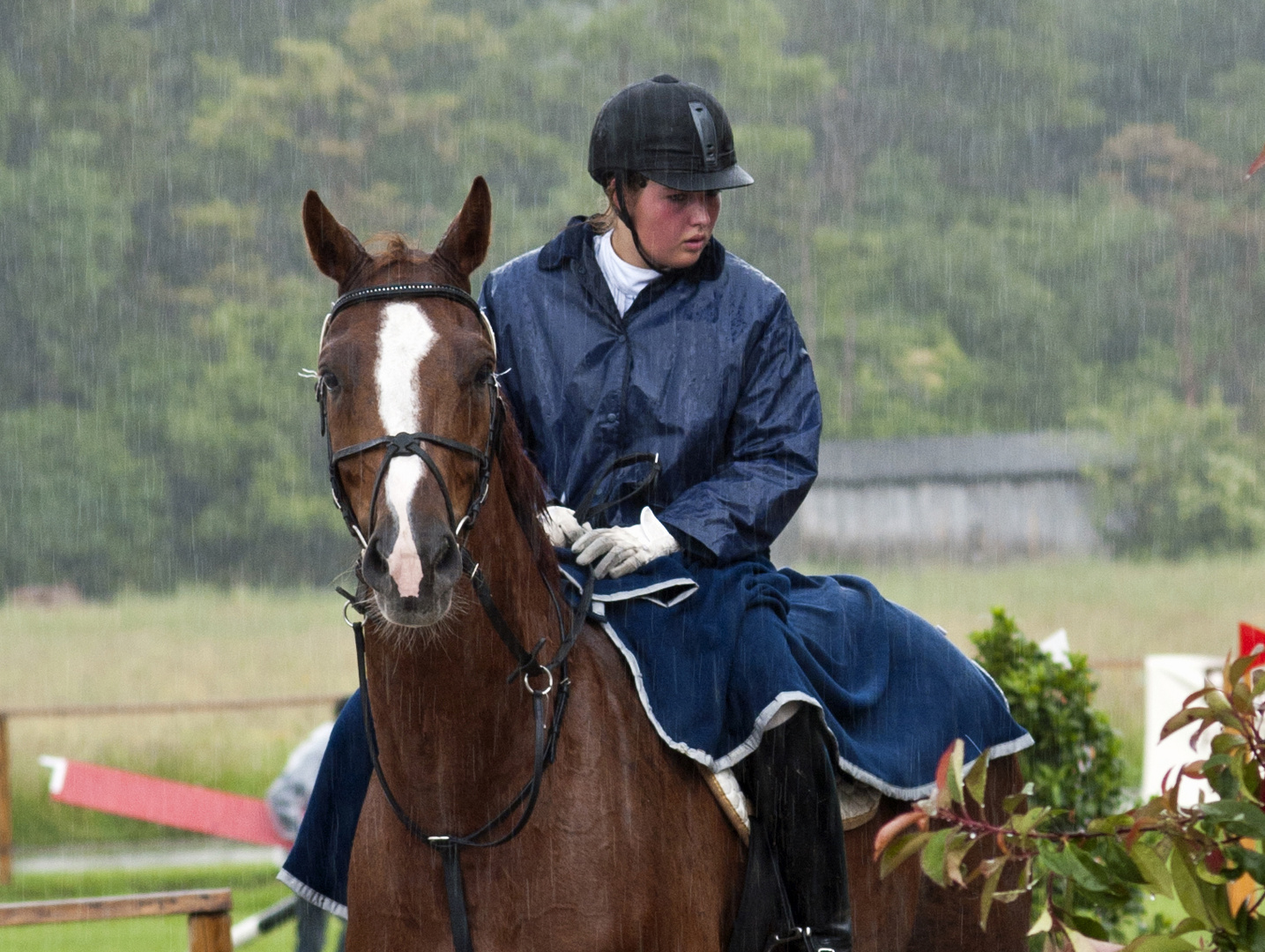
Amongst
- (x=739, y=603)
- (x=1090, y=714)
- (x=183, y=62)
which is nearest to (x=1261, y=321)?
(x=183, y=62)

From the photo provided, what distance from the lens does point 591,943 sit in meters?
2.87

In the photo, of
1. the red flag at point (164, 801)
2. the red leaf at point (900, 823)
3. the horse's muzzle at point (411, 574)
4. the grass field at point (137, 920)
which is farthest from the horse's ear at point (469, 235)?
the red flag at point (164, 801)

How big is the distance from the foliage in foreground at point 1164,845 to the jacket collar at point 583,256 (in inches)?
73.4

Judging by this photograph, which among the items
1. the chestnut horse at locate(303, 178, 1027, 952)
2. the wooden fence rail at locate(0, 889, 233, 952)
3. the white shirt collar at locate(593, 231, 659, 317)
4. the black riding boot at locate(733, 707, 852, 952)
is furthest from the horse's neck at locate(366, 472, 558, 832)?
the wooden fence rail at locate(0, 889, 233, 952)

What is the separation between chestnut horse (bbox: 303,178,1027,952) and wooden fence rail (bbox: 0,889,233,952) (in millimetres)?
1141

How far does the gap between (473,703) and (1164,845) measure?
1400mm

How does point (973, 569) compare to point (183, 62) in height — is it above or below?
below

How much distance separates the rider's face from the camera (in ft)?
11.6

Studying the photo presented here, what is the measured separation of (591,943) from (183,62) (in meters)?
28.2

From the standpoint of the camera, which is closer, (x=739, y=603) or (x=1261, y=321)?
(x=739, y=603)

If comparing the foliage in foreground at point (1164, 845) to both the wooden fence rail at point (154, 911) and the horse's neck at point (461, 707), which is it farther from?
the wooden fence rail at point (154, 911)

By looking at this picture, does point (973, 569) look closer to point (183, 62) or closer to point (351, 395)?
point (183, 62)

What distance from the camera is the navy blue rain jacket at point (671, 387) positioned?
352 cm

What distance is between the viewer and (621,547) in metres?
3.30
